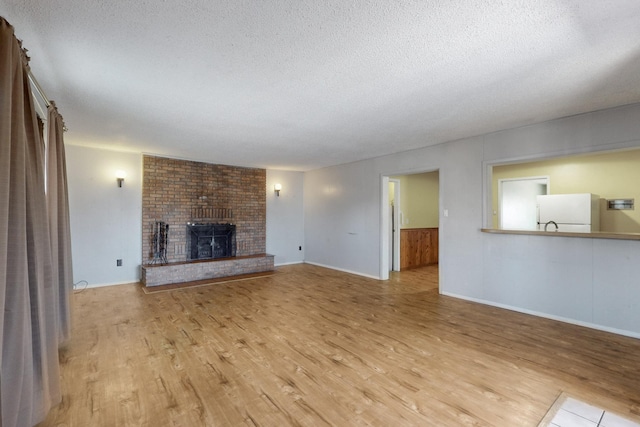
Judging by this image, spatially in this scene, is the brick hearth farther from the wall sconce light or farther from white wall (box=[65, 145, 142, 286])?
the wall sconce light

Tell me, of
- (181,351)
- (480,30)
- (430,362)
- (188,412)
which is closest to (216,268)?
(181,351)

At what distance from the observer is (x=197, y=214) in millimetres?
6102

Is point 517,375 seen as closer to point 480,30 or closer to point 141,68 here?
point 480,30

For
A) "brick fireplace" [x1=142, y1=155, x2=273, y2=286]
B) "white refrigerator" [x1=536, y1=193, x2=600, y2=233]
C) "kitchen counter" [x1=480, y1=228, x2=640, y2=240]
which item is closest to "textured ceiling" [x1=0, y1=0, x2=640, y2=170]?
"kitchen counter" [x1=480, y1=228, x2=640, y2=240]

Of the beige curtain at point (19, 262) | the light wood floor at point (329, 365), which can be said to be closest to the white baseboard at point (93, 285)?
the light wood floor at point (329, 365)

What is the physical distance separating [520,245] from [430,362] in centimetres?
240

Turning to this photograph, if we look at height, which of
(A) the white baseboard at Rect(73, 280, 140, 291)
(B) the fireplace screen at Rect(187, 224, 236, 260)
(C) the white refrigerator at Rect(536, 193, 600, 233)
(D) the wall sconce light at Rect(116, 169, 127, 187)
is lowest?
(A) the white baseboard at Rect(73, 280, 140, 291)

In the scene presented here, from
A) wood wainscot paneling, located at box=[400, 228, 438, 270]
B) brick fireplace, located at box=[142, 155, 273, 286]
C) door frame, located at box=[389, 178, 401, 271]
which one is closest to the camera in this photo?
brick fireplace, located at box=[142, 155, 273, 286]

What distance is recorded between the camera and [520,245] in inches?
152

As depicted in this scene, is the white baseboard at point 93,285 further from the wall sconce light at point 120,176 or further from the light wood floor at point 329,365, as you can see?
the wall sconce light at point 120,176

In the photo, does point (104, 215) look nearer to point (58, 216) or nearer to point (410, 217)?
point (58, 216)

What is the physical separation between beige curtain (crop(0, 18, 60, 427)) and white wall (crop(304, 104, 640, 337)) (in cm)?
477

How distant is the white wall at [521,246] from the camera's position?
3131 millimetres

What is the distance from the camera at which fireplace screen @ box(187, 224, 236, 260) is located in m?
6.00
